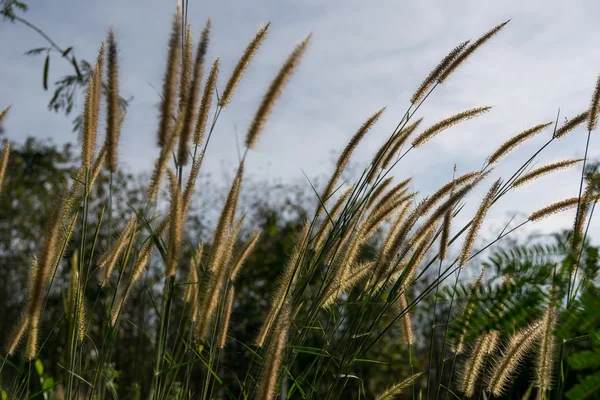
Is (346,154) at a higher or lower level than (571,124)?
lower

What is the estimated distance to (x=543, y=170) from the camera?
2646 mm

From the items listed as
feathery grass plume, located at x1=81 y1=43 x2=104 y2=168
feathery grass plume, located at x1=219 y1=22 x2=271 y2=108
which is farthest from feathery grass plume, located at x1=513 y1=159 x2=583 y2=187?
feathery grass plume, located at x1=81 y1=43 x2=104 y2=168

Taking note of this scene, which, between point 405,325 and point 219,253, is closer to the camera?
point 219,253

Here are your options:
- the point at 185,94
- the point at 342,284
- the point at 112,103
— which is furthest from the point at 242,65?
the point at 342,284

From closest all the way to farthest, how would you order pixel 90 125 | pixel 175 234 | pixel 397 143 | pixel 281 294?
pixel 175 234 → pixel 90 125 → pixel 281 294 → pixel 397 143

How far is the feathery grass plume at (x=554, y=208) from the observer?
2.57m

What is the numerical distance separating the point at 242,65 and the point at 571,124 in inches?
47.5

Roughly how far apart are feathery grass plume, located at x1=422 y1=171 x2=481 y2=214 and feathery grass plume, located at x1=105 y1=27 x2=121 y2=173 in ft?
3.28

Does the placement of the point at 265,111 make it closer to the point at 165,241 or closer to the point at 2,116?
the point at 165,241

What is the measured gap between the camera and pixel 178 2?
2.00m

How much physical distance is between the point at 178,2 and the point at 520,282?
1.12m

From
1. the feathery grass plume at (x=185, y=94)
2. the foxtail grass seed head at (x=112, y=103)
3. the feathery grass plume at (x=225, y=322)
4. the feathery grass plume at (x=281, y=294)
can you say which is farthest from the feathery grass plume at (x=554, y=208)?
the foxtail grass seed head at (x=112, y=103)

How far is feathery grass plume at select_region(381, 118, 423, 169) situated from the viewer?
2590 millimetres

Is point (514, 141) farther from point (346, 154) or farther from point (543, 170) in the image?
point (346, 154)
